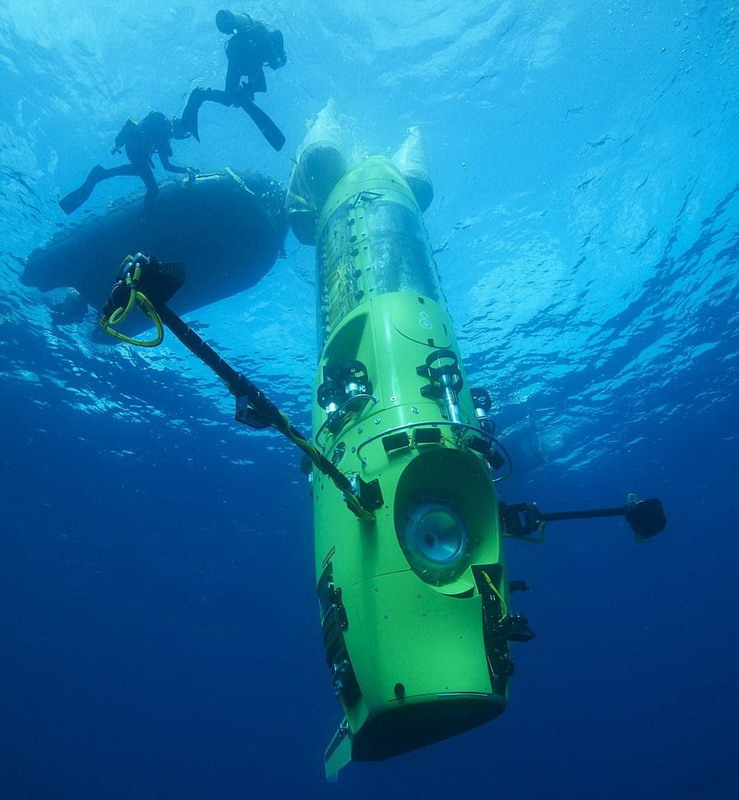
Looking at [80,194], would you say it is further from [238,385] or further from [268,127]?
[238,385]

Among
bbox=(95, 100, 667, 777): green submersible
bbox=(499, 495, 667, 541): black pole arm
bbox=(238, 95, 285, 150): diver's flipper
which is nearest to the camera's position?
bbox=(95, 100, 667, 777): green submersible

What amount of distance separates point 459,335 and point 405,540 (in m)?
12.3

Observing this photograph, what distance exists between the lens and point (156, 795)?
5994 centimetres

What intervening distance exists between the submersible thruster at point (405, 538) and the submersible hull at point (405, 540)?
0.01 meters

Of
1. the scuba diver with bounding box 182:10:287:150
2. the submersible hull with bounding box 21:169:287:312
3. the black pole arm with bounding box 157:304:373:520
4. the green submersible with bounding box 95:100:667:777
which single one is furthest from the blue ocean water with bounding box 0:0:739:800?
the black pole arm with bounding box 157:304:373:520

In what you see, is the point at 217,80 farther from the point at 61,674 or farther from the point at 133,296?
the point at 61,674

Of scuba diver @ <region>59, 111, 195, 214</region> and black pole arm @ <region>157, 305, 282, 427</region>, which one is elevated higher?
scuba diver @ <region>59, 111, 195, 214</region>

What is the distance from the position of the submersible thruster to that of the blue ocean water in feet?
24.2

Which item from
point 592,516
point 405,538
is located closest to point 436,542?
point 405,538

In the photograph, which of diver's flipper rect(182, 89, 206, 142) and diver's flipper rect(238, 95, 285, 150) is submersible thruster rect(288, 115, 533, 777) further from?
diver's flipper rect(182, 89, 206, 142)

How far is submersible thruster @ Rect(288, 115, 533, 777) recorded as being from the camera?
11.5ft

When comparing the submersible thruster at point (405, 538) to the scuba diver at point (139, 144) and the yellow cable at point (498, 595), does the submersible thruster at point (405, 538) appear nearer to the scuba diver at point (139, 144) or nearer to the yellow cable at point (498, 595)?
the yellow cable at point (498, 595)

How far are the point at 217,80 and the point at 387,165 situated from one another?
4994 millimetres

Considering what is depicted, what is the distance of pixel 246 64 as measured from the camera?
7.86 m
